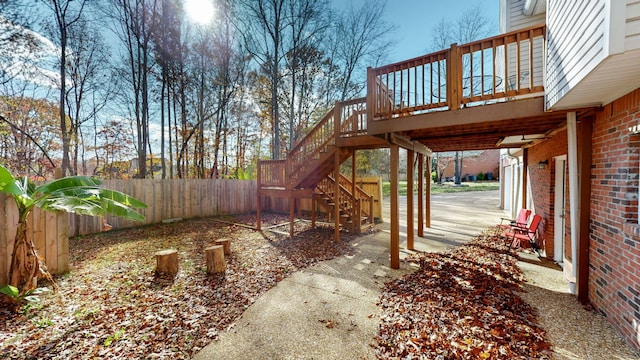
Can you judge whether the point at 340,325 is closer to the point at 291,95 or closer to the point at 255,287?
the point at 255,287

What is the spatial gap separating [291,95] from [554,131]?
11.3m

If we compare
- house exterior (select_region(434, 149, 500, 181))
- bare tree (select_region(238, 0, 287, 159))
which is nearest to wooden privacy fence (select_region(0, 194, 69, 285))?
bare tree (select_region(238, 0, 287, 159))

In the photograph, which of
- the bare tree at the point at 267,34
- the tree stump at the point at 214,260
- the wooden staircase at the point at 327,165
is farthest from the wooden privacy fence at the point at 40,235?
Result: the bare tree at the point at 267,34

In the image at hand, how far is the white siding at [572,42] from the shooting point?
2047mm

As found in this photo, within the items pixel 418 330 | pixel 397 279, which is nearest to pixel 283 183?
pixel 397 279

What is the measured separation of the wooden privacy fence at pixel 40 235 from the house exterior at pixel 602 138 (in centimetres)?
728

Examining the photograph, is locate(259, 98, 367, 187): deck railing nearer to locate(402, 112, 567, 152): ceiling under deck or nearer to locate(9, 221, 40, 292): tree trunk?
locate(402, 112, 567, 152): ceiling under deck

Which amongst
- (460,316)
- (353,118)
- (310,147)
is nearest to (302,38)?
(310,147)

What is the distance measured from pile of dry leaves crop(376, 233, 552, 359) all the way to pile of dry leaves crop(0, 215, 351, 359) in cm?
203

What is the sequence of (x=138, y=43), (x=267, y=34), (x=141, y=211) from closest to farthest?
1. (x=141, y=211)
2. (x=138, y=43)
3. (x=267, y=34)

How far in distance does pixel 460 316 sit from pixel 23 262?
610 centimetres

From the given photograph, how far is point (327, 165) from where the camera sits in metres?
7.35

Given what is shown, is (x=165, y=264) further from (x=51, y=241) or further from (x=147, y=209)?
(x=147, y=209)

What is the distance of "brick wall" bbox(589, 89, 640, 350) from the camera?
8.47 feet
